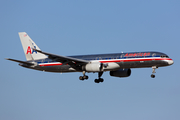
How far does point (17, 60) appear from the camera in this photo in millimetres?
72438

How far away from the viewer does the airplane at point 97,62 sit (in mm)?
66375

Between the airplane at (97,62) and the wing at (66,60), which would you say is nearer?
the airplane at (97,62)

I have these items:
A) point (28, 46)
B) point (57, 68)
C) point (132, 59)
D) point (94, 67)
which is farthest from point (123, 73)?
point (28, 46)

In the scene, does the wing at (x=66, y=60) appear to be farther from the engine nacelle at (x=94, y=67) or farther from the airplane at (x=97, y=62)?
the engine nacelle at (x=94, y=67)

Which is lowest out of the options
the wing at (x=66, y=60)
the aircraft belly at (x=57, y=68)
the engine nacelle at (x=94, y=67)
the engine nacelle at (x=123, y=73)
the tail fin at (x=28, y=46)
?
the engine nacelle at (x=123, y=73)

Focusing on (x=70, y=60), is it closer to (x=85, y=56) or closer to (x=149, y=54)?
(x=85, y=56)


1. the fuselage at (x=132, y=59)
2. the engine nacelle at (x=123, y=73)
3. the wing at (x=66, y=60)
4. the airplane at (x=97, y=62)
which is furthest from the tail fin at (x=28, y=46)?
the engine nacelle at (x=123, y=73)

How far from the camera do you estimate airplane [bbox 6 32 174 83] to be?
66.4 metres

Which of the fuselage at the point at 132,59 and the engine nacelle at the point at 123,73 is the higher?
the fuselage at the point at 132,59

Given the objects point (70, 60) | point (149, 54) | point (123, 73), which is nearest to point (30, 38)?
point (70, 60)

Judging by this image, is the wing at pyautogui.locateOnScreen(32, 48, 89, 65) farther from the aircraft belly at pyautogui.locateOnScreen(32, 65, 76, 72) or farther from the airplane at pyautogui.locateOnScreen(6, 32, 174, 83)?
the aircraft belly at pyautogui.locateOnScreen(32, 65, 76, 72)

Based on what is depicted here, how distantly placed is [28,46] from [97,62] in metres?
20.4

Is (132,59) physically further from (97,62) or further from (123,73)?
(123,73)

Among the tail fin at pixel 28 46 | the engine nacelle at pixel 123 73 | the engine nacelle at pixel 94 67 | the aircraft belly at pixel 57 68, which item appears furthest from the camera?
the tail fin at pixel 28 46
